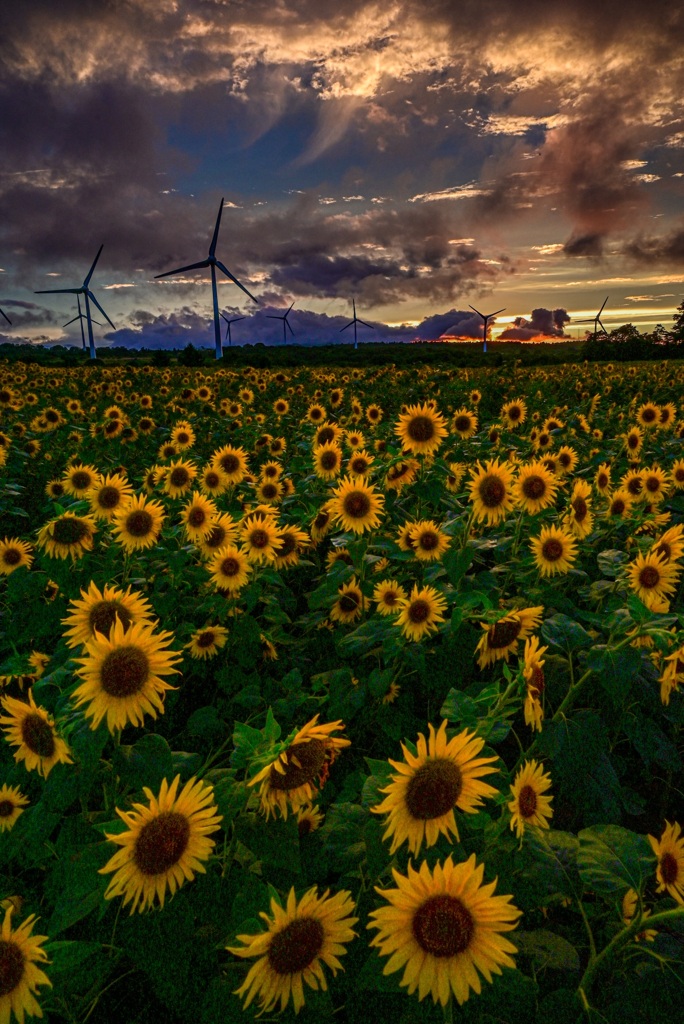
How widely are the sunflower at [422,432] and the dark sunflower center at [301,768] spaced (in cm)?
312

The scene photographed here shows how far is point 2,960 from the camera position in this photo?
5.13ft

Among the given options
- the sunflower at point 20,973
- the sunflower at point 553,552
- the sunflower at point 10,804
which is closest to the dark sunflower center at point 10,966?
the sunflower at point 20,973

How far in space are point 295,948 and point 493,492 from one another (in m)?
2.77

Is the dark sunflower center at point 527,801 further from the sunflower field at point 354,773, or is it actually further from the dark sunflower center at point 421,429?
the dark sunflower center at point 421,429

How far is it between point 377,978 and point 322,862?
45cm

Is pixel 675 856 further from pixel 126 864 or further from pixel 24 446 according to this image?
pixel 24 446

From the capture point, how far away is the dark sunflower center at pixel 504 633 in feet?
8.41

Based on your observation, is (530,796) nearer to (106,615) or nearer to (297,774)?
(297,774)

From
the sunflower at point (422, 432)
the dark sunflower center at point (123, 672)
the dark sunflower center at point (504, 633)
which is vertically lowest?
the dark sunflower center at point (504, 633)

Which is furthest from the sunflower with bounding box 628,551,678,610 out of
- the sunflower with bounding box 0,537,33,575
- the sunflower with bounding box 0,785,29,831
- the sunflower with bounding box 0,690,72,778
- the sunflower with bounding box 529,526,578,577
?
the sunflower with bounding box 0,537,33,575

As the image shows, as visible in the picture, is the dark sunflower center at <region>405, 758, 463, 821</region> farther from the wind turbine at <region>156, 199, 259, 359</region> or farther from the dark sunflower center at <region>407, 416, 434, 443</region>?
the wind turbine at <region>156, 199, 259, 359</region>

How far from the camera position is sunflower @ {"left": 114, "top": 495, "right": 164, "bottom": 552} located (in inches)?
152

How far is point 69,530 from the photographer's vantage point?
345 cm

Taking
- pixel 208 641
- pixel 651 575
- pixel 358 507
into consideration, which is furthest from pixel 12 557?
pixel 651 575
